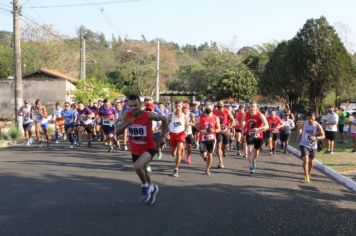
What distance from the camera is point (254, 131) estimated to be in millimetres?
12180

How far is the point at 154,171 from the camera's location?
11.9m

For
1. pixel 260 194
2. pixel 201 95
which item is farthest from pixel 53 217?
pixel 201 95

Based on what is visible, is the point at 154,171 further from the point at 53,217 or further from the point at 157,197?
the point at 53,217

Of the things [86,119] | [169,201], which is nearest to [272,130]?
[86,119]

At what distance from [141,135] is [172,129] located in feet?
13.0

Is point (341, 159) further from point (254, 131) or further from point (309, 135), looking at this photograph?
point (309, 135)

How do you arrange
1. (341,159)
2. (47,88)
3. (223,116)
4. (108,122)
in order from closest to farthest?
(223,116)
(341,159)
(108,122)
(47,88)

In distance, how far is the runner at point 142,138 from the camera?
320 inches

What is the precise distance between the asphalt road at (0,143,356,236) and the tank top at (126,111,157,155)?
0.91 m

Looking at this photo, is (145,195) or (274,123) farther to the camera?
(274,123)

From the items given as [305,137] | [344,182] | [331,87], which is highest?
[331,87]

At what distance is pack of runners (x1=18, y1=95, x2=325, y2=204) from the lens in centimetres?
827

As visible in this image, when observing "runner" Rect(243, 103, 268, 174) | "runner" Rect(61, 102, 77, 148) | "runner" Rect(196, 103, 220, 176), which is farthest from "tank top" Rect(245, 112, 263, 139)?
"runner" Rect(61, 102, 77, 148)

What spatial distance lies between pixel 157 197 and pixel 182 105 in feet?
16.8
